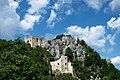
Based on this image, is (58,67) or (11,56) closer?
(11,56)

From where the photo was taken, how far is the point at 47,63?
7357 inches

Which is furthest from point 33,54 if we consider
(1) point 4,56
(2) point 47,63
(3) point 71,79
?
(1) point 4,56

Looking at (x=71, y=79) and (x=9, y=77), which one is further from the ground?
(x=71, y=79)

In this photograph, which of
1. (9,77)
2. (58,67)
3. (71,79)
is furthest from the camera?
(58,67)

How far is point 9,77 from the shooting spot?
86250 mm

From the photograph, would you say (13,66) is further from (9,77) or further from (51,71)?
(51,71)

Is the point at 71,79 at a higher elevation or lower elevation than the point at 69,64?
lower

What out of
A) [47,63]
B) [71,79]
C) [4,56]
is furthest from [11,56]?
[47,63]

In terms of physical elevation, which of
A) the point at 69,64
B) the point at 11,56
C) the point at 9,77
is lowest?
the point at 9,77

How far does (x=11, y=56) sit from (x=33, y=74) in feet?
21.8

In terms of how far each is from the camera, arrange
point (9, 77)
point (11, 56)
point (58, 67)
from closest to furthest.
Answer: point (9, 77)
point (11, 56)
point (58, 67)

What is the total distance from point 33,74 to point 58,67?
96.4m

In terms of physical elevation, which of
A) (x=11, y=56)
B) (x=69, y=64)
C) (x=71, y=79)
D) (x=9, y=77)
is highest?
(x=69, y=64)

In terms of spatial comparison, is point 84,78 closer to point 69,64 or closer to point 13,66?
point 69,64
